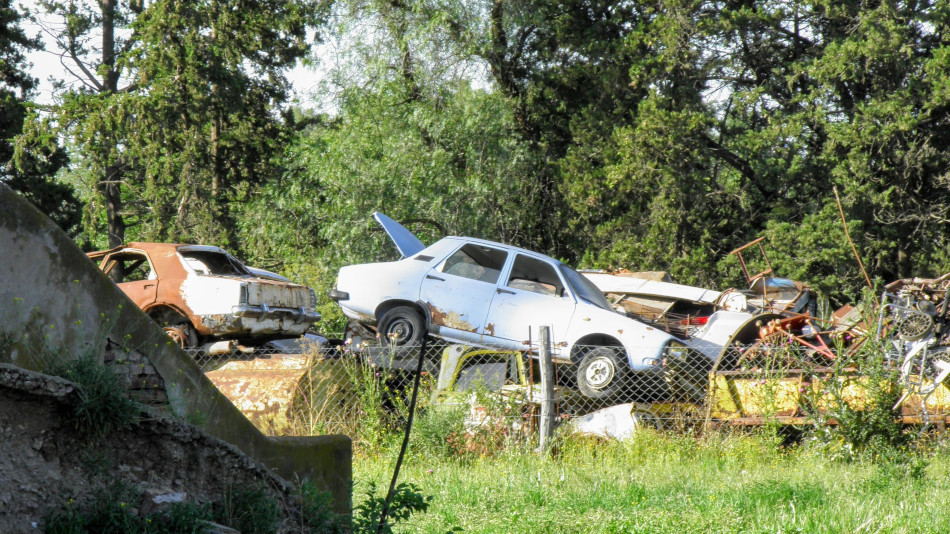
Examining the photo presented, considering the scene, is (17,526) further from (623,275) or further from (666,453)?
(623,275)

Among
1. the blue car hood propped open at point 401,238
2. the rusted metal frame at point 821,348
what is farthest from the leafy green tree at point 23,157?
the rusted metal frame at point 821,348

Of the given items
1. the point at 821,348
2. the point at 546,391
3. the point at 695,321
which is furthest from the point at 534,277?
the point at 821,348

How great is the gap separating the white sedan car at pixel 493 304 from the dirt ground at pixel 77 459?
675 cm

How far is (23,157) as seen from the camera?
21859 mm

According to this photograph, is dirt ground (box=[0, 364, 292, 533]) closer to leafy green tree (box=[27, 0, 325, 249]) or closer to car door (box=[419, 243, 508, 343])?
car door (box=[419, 243, 508, 343])

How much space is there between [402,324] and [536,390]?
2896 mm

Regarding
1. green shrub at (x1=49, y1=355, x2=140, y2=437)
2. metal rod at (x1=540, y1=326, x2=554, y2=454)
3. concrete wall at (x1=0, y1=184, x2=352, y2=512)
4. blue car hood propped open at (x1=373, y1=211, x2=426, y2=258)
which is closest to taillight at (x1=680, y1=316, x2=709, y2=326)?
blue car hood propped open at (x1=373, y1=211, x2=426, y2=258)

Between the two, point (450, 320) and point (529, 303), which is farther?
point (450, 320)

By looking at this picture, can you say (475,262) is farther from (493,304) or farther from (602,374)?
(602,374)

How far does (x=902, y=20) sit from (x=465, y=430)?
15.0 metres

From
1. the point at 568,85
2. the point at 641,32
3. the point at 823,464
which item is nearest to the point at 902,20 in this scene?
the point at 641,32

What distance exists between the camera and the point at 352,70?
2170cm

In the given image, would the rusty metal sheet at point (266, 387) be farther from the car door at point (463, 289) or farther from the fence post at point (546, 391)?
the car door at point (463, 289)

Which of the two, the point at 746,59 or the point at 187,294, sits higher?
the point at 746,59
